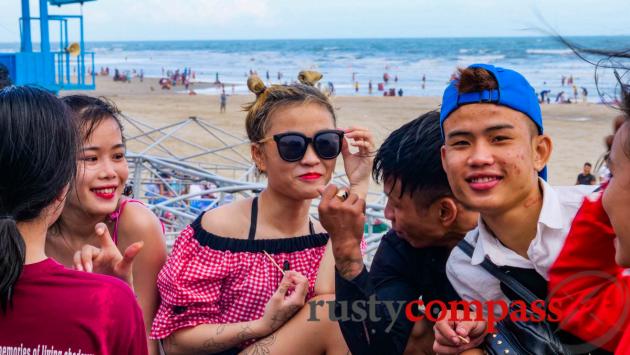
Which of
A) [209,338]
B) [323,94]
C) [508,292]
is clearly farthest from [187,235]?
[508,292]

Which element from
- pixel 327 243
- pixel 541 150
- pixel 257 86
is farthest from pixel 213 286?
pixel 541 150

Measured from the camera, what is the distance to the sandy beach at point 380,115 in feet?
65.2

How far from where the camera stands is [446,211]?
2.51 meters

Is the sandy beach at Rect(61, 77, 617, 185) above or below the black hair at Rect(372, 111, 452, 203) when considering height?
below

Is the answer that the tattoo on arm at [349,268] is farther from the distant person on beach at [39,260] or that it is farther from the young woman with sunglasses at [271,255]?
the distant person on beach at [39,260]

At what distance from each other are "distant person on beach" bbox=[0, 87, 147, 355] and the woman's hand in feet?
3.81

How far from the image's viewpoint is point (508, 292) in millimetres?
2068

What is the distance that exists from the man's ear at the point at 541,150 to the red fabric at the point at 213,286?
992 millimetres

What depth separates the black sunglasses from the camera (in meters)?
2.87

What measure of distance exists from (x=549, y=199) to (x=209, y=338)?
4.41 ft

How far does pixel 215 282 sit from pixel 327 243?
1.50 ft

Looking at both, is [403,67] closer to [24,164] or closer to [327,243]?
[327,243]

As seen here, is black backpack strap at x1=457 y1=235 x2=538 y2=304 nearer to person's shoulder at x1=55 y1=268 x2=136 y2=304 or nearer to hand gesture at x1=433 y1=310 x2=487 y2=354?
hand gesture at x1=433 y1=310 x2=487 y2=354

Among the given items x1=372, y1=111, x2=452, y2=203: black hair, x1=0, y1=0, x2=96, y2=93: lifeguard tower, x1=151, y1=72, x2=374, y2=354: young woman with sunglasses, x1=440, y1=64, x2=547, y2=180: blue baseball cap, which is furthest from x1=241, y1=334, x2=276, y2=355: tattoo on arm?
x1=0, y1=0, x2=96, y2=93: lifeguard tower
